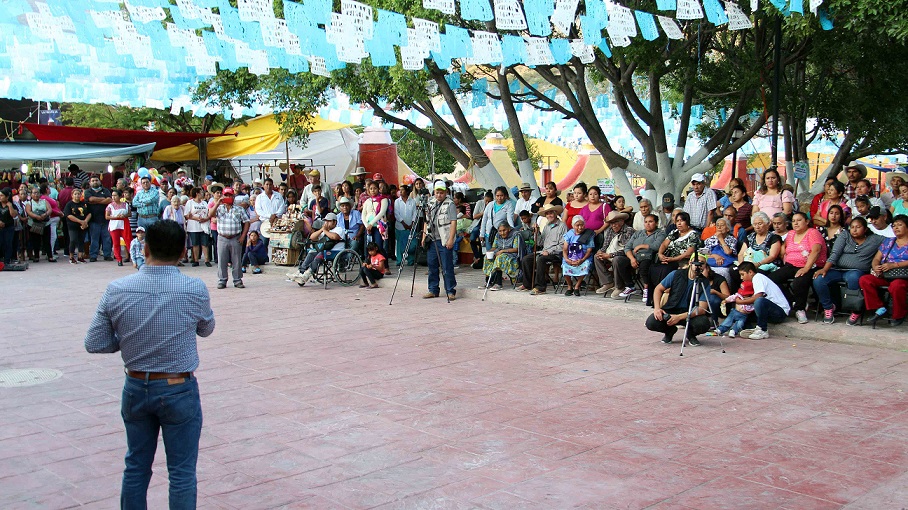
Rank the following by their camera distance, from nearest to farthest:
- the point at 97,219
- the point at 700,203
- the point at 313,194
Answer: the point at 700,203 → the point at 313,194 → the point at 97,219

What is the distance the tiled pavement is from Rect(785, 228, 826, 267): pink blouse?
1159 millimetres

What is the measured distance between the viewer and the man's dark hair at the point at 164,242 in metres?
4.28

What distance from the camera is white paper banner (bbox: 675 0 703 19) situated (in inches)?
450

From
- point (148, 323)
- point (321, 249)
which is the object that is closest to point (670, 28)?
point (321, 249)

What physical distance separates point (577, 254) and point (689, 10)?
12.1 feet

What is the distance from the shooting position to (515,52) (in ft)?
39.8

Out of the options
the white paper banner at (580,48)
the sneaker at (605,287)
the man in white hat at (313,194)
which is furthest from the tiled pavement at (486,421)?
the man in white hat at (313,194)

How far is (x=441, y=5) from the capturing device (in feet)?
35.6

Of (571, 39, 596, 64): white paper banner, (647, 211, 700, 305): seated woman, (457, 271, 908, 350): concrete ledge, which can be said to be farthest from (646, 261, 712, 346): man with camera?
(571, 39, 596, 64): white paper banner

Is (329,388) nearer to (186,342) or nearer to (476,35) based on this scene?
(186,342)

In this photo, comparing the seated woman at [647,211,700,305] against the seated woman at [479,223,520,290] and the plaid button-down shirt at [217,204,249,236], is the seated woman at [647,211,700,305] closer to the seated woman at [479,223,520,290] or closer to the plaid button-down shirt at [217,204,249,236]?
the seated woman at [479,223,520,290]

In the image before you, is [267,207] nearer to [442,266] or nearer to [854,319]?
[442,266]

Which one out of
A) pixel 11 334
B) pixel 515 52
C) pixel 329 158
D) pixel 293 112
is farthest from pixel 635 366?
pixel 329 158

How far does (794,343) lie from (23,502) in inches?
314
